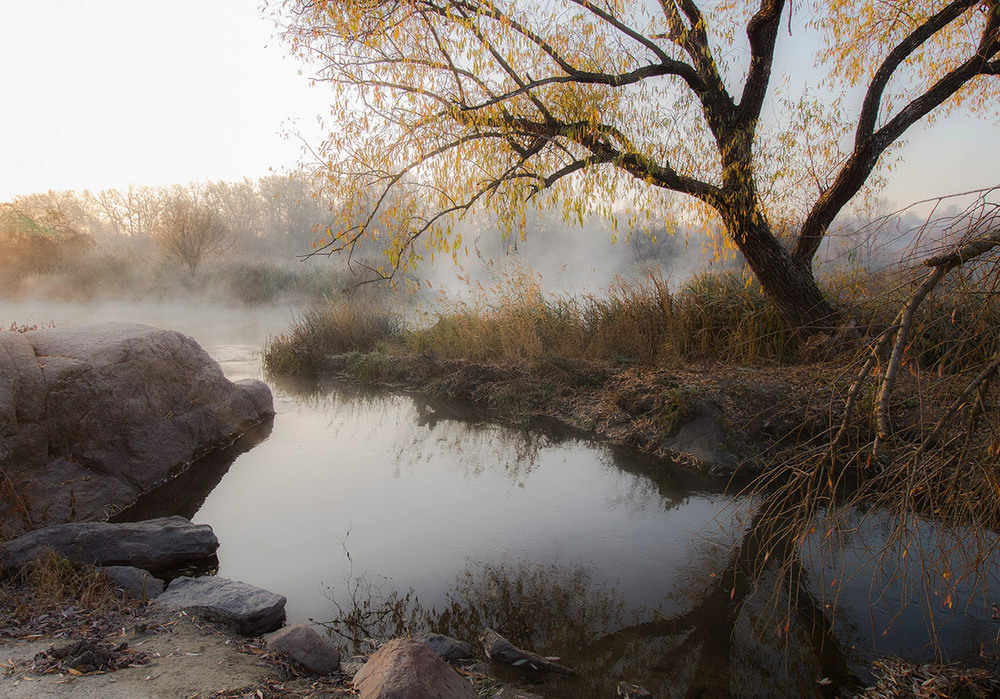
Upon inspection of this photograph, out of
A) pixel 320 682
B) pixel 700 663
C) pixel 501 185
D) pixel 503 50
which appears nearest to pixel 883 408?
pixel 700 663

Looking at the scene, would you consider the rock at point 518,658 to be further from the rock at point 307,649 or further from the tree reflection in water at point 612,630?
the rock at point 307,649

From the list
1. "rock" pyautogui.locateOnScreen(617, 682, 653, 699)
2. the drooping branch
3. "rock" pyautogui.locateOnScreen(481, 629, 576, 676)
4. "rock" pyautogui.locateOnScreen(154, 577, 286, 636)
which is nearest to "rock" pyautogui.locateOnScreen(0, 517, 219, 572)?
"rock" pyautogui.locateOnScreen(154, 577, 286, 636)

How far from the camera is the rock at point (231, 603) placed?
9.64 feet

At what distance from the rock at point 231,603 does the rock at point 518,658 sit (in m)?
1.14

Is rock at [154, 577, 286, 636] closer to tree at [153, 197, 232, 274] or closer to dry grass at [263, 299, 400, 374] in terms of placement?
dry grass at [263, 299, 400, 374]

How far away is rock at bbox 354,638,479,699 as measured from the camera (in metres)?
2.11

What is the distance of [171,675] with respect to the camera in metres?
2.32

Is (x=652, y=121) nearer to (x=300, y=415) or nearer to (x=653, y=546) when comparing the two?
(x=653, y=546)

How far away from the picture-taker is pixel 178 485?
5.18 m

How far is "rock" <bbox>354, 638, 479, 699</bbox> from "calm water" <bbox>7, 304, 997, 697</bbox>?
0.52m

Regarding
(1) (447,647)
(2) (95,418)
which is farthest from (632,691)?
(2) (95,418)

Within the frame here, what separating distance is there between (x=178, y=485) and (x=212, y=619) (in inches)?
105

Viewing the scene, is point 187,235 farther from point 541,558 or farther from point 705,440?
point 541,558

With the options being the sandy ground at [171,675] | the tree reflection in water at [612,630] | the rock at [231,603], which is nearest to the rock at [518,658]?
the tree reflection in water at [612,630]
